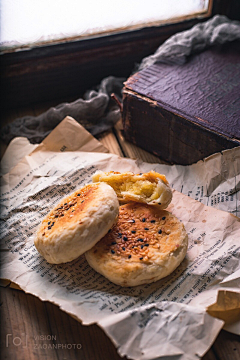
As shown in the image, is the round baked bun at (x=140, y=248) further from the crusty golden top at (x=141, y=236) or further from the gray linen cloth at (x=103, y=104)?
the gray linen cloth at (x=103, y=104)

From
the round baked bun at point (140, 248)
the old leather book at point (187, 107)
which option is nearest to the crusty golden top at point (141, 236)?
the round baked bun at point (140, 248)

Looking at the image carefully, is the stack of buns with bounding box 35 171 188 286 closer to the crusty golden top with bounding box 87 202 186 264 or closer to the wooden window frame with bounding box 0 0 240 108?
the crusty golden top with bounding box 87 202 186 264

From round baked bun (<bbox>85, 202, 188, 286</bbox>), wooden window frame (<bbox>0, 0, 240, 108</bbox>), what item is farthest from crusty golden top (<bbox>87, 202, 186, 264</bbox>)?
wooden window frame (<bbox>0, 0, 240, 108</bbox>)

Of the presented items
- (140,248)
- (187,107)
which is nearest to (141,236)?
(140,248)

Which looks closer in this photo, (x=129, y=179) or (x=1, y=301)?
(x=1, y=301)

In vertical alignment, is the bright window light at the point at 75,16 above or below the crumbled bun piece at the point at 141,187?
above

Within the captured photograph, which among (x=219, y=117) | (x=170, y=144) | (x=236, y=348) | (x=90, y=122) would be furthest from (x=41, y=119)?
Answer: (x=236, y=348)

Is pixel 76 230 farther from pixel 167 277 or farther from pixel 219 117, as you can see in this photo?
pixel 219 117
